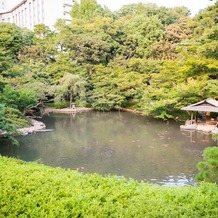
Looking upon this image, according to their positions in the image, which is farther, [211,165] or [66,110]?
[66,110]

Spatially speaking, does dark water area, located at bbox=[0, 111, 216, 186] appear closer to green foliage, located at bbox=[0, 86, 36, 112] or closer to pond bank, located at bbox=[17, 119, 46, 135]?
pond bank, located at bbox=[17, 119, 46, 135]

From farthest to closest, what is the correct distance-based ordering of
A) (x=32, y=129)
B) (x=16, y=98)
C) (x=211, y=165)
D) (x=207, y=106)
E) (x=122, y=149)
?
(x=16, y=98) → (x=207, y=106) → (x=32, y=129) → (x=122, y=149) → (x=211, y=165)

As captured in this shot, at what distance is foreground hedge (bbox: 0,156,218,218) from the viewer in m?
2.24

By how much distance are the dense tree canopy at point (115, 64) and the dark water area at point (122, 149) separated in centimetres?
233

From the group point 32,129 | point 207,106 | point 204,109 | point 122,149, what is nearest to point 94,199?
point 122,149

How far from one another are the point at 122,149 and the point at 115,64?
44.9 ft

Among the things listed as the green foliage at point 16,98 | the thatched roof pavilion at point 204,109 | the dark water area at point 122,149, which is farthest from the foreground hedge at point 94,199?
the thatched roof pavilion at point 204,109

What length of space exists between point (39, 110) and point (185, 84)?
33.6ft

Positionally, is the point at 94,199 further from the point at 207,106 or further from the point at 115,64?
the point at 115,64

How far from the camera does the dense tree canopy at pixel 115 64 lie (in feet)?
51.4

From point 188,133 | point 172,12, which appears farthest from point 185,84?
point 172,12

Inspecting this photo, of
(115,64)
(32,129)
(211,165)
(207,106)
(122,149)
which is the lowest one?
(122,149)

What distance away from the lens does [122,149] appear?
1052 centimetres

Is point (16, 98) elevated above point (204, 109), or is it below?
above
